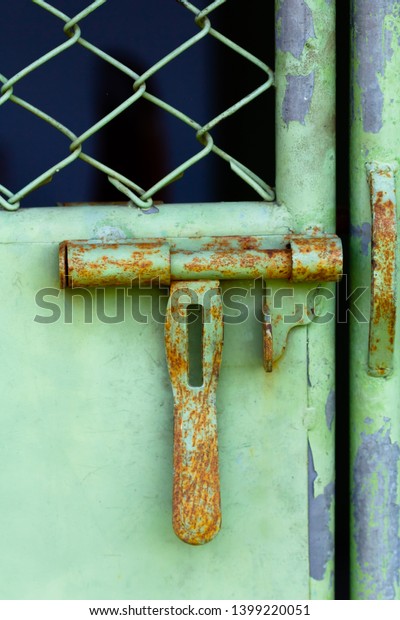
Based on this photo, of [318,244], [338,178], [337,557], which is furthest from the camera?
[337,557]

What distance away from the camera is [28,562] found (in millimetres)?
915

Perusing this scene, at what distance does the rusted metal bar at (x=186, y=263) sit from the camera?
84cm

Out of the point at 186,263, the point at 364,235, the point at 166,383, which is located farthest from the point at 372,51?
the point at 166,383

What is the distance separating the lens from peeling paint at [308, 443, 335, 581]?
0.92 meters

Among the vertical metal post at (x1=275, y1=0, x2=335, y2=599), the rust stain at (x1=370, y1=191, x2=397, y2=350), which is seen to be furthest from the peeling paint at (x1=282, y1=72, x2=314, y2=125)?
the rust stain at (x1=370, y1=191, x2=397, y2=350)

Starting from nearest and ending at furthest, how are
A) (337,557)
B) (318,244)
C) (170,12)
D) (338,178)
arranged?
1. (318,244)
2. (338,178)
3. (337,557)
4. (170,12)

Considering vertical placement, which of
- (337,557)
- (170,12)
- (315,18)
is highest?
(170,12)

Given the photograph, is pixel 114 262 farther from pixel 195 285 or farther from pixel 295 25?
pixel 295 25

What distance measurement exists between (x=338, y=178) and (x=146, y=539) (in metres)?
0.51

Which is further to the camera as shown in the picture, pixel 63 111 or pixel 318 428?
pixel 63 111

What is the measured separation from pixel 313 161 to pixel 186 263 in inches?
7.3

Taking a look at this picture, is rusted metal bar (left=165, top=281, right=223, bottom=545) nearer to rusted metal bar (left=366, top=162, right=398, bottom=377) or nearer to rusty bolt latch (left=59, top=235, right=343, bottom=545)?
rusty bolt latch (left=59, top=235, right=343, bottom=545)

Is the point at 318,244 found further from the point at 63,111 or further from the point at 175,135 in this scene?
the point at 63,111

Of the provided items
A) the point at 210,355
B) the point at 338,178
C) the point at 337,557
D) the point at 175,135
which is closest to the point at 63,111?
the point at 175,135
